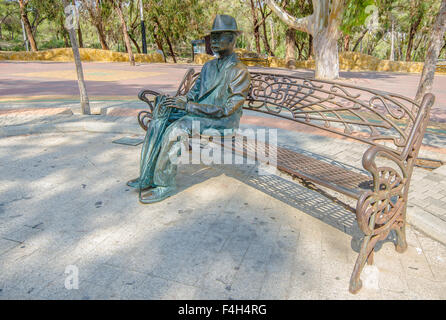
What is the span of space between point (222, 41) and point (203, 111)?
26.9 inches

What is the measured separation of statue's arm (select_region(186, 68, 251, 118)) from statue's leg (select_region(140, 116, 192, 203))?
18 cm

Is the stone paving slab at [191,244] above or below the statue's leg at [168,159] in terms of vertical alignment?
below

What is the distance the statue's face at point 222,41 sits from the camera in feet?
9.24

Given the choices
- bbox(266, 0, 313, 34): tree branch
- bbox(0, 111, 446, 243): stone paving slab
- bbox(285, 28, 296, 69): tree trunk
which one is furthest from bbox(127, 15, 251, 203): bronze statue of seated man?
bbox(285, 28, 296, 69): tree trunk

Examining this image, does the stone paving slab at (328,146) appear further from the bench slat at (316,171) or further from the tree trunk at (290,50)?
the tree trunk at (290,50)

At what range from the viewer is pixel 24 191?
10.3 ft

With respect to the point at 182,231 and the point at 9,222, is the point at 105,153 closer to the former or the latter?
the point at 9,222

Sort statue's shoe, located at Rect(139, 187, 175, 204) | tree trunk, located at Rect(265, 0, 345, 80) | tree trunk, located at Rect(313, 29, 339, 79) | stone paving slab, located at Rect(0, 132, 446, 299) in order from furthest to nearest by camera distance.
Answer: tree trunk, located at Rect(313, 29, 339, 79) < tree trunk, located at Rect(265, 0, 345, 80) < statue's shoe, located at Rect(139, 187, 175, 204) < stone paving slab, located at Rect(0, 132, 446, 299)

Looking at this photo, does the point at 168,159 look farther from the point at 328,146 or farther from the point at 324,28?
the point at 324,28

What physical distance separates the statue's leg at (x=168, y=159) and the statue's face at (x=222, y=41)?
2.35 feet

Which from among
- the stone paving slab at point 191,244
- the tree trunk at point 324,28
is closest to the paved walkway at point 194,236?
the stone paving slab at point 191,244

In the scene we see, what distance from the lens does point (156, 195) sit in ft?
9.83

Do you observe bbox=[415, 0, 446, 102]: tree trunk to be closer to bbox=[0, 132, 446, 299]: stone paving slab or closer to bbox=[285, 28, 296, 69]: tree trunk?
bbox=[0, 132, 446, 299]: stone paving slab

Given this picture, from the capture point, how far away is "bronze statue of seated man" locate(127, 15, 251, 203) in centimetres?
279
